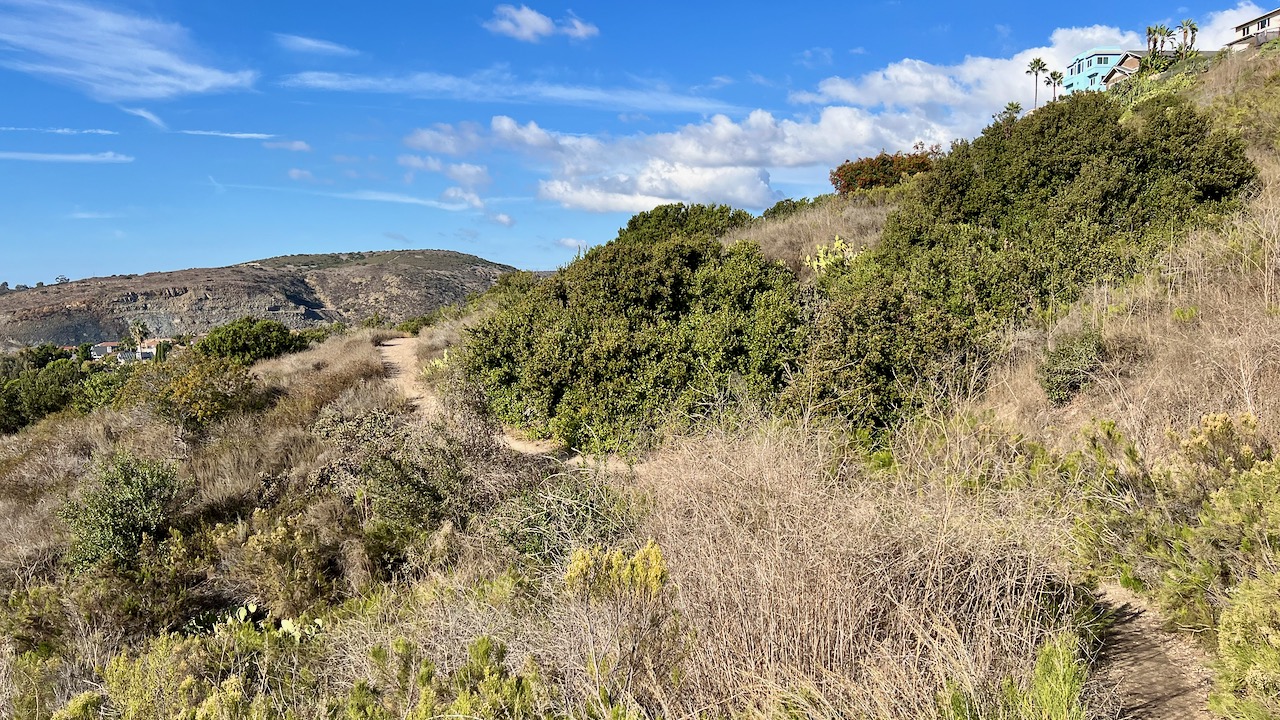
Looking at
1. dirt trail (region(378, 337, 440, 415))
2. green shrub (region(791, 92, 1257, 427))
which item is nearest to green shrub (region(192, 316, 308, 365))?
dirt trail (region(378, 337, 440, 415))

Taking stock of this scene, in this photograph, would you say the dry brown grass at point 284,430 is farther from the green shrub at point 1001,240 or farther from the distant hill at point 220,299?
the distant hill at point 220,299

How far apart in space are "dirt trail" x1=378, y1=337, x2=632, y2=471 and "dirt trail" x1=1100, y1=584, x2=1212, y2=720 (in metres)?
3.55

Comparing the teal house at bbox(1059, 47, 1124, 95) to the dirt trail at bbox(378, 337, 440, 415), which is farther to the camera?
the teal house at bbox(1059, 47, 1124, 95)

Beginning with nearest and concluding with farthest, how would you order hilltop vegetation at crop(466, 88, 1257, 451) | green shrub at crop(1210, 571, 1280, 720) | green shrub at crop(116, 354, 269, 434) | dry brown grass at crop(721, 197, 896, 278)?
green shrub at crop(1210, 571, 1280, 720) → hilltop vegetation at crop(466, 88, 1257, 451) → green shrub at crop(116, 354, 269, 434) → dry brown grass at crop(721, 197, 896, 278)

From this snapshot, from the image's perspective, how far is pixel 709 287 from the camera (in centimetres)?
920

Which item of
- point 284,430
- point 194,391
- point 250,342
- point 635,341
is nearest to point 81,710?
point 635,341

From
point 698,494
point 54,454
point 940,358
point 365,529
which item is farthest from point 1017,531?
point 54,454

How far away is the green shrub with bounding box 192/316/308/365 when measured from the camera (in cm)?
1512

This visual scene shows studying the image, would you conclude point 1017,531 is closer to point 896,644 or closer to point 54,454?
point 896,644

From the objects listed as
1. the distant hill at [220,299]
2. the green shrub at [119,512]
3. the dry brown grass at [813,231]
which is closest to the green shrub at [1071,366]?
the dry brown grass at [813,231]

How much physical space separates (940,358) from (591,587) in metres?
4.99

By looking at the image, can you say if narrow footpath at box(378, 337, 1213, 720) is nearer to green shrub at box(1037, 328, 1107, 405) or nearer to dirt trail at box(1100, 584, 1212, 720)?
dirt trail at box(1100, 584, 1212, 720)

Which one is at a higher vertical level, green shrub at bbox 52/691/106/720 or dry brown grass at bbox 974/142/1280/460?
dry brown grass at bbox 974/142/1280/460

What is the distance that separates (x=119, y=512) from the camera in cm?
625
